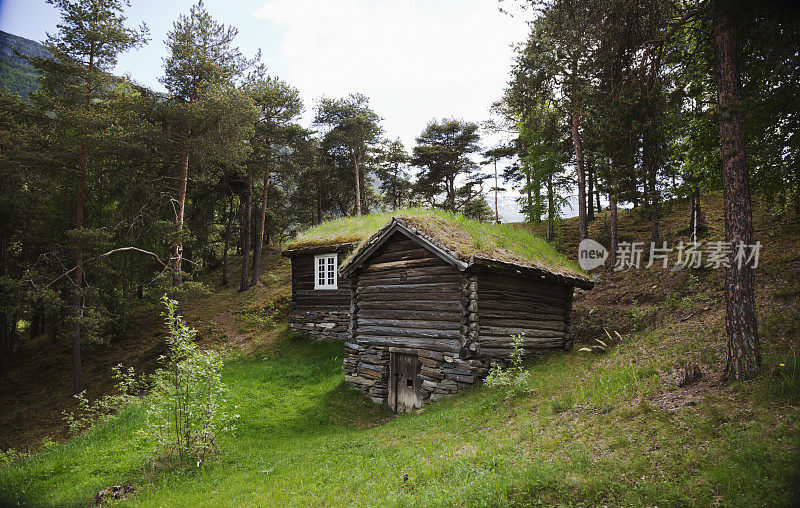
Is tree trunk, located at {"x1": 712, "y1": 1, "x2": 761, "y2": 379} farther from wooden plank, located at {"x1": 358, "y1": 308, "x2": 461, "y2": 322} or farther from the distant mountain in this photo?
the distant mountain

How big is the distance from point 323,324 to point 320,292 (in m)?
1.71

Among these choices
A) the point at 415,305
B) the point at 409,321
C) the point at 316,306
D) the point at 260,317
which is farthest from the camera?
the point at 260,317

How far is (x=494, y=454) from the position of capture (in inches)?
263

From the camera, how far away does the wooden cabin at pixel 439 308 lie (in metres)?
11.6

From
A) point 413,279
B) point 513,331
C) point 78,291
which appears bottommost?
point 513,331

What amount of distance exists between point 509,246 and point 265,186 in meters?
22.5

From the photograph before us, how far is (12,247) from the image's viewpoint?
78.9 feet

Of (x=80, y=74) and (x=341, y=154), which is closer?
(x=80, y=74)

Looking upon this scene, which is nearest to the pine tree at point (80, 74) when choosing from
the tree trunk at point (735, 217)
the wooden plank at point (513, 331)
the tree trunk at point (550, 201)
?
the wooden plank at point (513, 331)

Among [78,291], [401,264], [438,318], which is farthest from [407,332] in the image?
[78,291]

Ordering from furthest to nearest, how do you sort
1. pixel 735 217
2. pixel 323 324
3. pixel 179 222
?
pixel 179 222 → pixel 323 324 → pixel 735 217

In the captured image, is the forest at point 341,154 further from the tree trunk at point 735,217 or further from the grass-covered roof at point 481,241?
the grass-covered roof at point 481,241

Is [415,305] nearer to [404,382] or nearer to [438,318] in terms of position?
[438,318]

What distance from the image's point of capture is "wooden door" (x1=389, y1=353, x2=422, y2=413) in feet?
41.8
